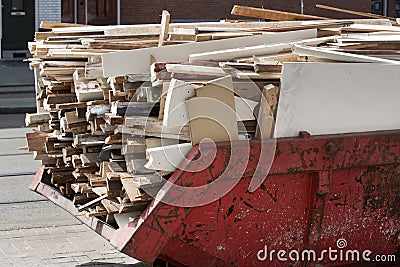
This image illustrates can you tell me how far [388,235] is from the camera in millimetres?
5797

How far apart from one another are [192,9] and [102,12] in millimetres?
2810

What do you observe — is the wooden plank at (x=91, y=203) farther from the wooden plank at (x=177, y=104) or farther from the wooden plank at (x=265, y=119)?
the wooden plank at (x=265, y=119)

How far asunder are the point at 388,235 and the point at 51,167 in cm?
272

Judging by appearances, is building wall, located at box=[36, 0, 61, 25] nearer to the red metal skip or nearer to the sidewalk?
the sidewalk

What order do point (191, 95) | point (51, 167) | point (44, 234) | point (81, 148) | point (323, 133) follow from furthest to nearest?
point (44, 234) → point (51, 167) → point (81, 148) → point (323, 133) → point (191, 95)

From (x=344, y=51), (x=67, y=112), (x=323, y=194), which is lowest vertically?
(x=323, y=194)

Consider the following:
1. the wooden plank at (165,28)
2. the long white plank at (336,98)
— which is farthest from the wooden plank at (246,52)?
the long white plank at (336,98)

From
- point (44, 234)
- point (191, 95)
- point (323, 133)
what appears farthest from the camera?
point (44, 234)

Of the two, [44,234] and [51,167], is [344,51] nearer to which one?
[51,167]

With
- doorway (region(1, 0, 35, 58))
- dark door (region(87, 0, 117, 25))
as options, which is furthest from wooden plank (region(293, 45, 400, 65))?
dark door (region(87, 0, 117, 25))

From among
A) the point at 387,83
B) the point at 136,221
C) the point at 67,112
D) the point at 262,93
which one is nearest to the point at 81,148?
the point at 67,112

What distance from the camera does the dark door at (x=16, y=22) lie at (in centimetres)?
2534

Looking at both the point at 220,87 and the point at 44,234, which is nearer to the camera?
the point at 220,87

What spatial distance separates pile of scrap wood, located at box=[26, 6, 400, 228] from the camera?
196 inches
